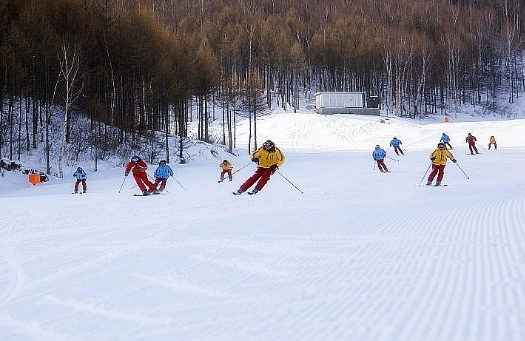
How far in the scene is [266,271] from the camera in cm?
479

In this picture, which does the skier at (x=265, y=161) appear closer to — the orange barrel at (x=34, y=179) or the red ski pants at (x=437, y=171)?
the red ski pants at (x=437, y=171)

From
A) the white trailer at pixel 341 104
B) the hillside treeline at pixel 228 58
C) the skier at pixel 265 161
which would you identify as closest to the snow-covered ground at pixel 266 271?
the skier at pixel 265 161

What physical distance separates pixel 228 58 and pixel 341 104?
17.5m

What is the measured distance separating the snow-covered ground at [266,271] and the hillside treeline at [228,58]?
18492 mm

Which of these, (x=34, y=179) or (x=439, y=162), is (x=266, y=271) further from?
(x=34, y=179)

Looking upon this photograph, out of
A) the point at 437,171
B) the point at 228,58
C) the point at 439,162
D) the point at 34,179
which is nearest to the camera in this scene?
the point at 439,162

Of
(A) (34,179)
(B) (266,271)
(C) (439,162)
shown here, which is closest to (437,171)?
(C) (439,162)

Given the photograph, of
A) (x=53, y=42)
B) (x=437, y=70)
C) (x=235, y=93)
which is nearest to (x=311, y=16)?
(x=437, y=70)

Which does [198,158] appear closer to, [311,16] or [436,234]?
[436,234]

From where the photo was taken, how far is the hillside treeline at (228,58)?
26.7m

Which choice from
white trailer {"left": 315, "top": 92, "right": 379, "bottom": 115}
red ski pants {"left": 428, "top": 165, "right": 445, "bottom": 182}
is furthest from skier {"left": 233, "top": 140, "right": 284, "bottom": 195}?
white trailer {"left": 315, "top": 92, "right": 379, "bottom": 115}

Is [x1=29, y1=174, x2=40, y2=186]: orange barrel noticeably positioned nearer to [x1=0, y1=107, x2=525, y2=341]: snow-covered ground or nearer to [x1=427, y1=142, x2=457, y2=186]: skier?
[x1=0, y1=107, x2=525, y2=341]: snow-covered ground

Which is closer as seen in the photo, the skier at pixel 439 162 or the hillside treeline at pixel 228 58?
the skier at pixel 439 162

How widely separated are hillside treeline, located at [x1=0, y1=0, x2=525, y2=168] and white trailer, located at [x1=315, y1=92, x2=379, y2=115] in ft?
16.6
